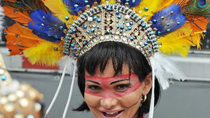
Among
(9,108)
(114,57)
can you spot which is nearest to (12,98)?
(9,108)

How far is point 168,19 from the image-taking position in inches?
65.5

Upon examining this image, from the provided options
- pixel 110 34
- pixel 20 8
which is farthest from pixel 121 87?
pixel 20 8

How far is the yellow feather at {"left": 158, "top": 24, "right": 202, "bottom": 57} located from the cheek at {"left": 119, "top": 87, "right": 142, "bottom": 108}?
30cm

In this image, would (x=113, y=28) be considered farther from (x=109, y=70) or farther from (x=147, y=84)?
(x=147, y=84)

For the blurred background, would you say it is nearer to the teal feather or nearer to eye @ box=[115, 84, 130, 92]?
the teal feather

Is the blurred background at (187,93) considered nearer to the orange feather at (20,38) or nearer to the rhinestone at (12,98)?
the orange feather at (20,38)

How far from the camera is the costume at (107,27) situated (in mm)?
1592

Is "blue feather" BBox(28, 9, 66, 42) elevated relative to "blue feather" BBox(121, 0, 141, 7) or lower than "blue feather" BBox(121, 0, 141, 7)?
lower

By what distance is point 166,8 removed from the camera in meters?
1.67

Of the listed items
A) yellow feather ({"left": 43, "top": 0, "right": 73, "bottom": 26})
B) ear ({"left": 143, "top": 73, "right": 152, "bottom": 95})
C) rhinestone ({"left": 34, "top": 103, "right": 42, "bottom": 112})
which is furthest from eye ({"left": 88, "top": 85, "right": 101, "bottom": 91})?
rhinestone ({"left": 34, "top": 103, "right": 42, "bottom": 112})

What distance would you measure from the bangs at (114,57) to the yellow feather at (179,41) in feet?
0.64

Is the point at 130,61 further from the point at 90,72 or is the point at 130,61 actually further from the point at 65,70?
the point at 65,70

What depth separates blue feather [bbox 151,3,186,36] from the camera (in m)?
1.66

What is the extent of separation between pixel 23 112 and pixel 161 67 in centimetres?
125
